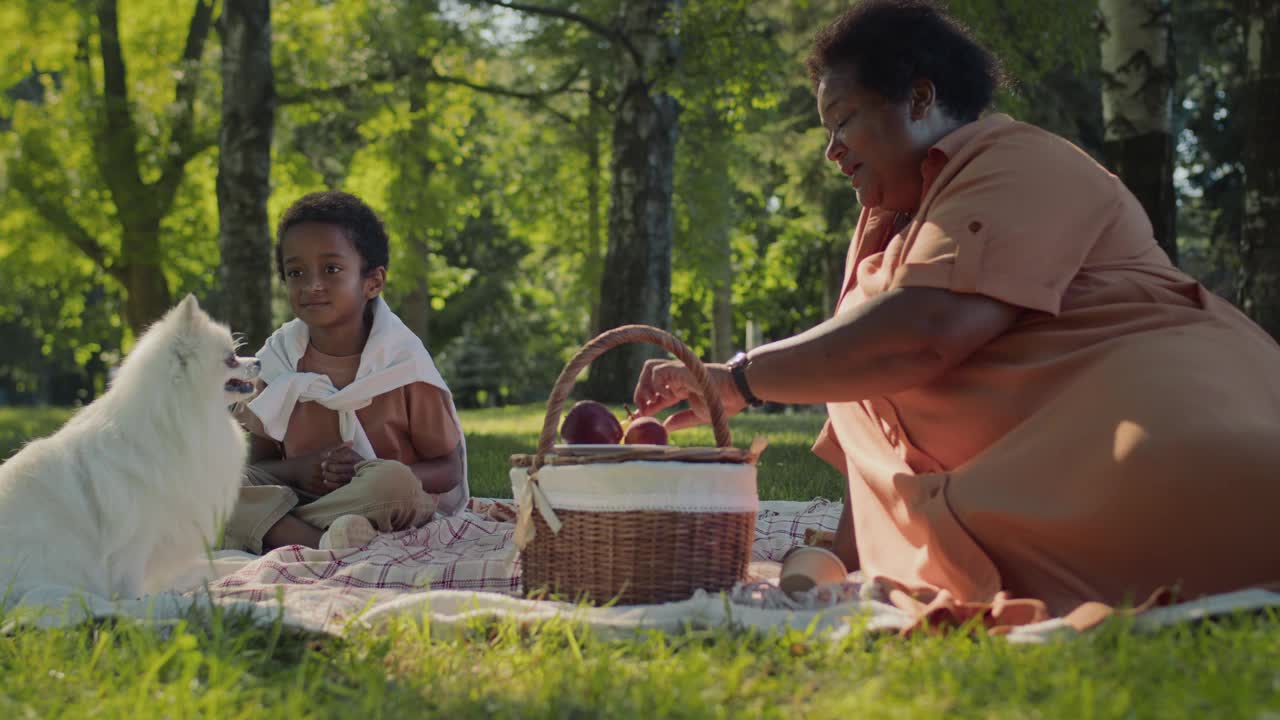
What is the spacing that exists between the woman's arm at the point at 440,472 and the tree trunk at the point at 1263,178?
6.29 meters

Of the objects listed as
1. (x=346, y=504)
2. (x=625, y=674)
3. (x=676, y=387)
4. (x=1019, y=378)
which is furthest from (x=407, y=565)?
(x=1019, y=378)

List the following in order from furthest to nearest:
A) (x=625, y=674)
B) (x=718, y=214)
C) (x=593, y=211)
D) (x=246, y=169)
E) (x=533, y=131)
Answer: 1. (x=533, y=131)
2. (x=718, y=214)
3. (x=593, y=211)
4. (x=246, y=169)
5. (x=625, y=674)

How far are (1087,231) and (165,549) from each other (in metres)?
2.96

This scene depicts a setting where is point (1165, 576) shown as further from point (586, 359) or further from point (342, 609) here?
point (342, 609)

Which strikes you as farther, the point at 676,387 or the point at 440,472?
the point at 440,472

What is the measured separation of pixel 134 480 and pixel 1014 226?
2722 millimetres

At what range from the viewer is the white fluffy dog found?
122 inches

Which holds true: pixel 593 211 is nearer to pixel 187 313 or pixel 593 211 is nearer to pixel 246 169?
pixel 246 169

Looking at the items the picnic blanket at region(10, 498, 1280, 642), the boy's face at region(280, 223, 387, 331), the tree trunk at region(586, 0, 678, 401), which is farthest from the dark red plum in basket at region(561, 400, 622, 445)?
the tree trunk at region(586, 0, 678, 401)

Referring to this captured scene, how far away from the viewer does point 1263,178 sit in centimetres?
783

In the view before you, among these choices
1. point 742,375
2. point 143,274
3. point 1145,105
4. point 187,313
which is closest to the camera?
point 742,375

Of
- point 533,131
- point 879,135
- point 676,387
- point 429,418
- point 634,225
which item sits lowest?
point 429,418

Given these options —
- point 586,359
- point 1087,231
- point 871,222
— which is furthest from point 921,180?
point 586,359

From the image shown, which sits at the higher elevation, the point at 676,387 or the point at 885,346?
the point at 885,346
